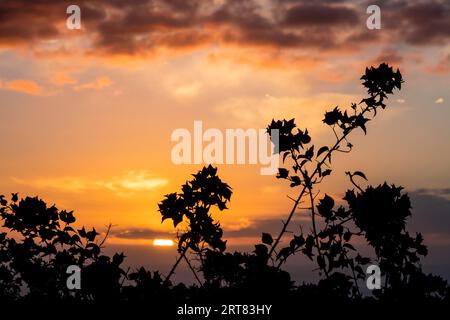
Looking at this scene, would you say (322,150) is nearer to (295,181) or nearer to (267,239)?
(295,181)

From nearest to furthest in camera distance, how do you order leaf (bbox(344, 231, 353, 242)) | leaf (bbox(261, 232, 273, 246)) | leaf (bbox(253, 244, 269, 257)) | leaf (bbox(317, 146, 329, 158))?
leaf (bbox(253, 244, 269, 257)), leaf (bbox(261, 232, 273, 246)), leaf (bbox(344, 231, 353, 242)), leaf (bbox(317, 146, 329, 158))

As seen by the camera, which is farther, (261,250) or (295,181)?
(295,181)

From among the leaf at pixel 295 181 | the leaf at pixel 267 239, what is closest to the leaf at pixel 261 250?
the leaf at pixel 267 239

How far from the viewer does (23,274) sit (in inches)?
422

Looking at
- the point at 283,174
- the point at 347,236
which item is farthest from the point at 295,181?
the point at 347,236

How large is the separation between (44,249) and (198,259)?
2689 millimetres

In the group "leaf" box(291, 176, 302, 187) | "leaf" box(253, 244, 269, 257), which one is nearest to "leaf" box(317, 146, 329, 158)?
"leaf" box(291, 176, 302, 187)

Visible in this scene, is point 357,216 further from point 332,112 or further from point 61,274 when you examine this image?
point 61,274

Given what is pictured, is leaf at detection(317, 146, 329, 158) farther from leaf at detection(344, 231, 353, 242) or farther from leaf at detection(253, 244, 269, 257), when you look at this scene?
leaf at detection(253, 244, 269, 257)

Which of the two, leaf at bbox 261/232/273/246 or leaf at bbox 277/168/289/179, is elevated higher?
leaf at bbox 277/168/289/179

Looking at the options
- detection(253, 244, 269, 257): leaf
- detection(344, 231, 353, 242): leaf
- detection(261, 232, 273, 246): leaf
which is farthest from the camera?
detection(344, 231, 353, 242): leaf
